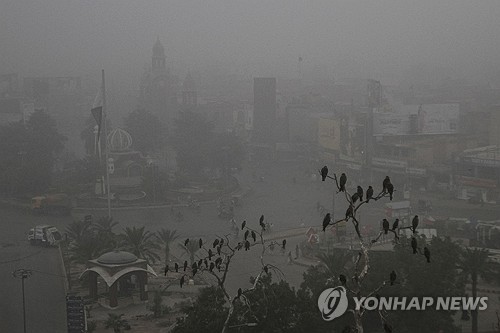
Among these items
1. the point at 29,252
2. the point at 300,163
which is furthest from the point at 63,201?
the point at 300,163

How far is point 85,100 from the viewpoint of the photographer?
69938 millimetres

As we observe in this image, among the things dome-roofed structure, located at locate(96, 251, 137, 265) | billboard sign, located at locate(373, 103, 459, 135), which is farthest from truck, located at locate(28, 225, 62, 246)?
billboard sign, located at locate(373, 103, 459, 135)

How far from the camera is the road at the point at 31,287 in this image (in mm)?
13367

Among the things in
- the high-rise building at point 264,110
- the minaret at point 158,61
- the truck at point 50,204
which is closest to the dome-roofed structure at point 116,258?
the truck at point 50,204

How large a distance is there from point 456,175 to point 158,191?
37.7 ft

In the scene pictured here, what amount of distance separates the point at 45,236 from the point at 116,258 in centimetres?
629

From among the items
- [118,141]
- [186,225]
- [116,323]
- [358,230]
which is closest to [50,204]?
[186,225]

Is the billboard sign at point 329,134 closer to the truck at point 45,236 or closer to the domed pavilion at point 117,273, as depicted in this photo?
the truck at point 45,236

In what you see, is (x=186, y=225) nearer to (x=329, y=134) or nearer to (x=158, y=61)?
(x=329, y=134)

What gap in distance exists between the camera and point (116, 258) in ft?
48.5

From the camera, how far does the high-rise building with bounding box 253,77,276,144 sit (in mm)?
46000

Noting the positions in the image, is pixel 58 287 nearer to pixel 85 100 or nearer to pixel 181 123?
pixel 181 123

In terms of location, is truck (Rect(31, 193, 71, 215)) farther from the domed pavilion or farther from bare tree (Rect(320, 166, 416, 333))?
bare tree (Rect(320, 166, 416, 333))

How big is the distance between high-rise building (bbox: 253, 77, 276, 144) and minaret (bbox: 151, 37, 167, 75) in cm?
1223
